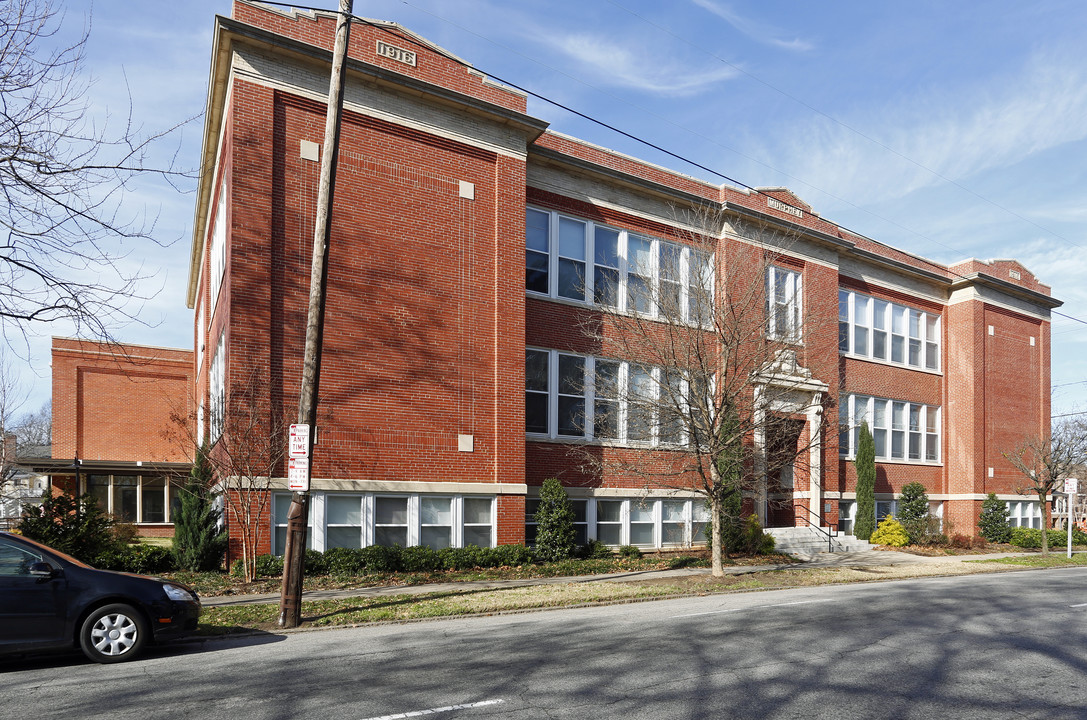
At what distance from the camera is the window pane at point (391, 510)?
17938mm

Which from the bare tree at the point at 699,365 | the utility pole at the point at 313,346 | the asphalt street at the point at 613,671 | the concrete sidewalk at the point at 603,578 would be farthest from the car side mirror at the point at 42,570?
the bare tree at the point at 699,365

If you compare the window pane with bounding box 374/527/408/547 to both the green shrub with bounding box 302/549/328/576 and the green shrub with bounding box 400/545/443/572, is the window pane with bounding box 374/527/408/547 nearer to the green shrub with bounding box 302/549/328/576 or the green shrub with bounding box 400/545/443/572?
the green shrub with bounding box 400/545/443/572

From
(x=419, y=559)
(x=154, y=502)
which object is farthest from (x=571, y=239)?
(x=154, y=502)

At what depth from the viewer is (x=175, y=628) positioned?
30.0 feet

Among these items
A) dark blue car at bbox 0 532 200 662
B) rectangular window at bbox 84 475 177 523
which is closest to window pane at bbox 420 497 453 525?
dark blue car at bbox 0 532 200 662

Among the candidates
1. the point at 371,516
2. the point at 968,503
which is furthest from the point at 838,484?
the point at 371,516

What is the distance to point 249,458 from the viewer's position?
16141mm

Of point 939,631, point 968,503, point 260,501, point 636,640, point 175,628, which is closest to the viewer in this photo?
point 175,628

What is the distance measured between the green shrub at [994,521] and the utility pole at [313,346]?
29.2 m

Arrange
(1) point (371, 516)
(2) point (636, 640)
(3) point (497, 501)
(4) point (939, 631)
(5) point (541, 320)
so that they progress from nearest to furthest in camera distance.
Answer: (2) point (636, 640)
(4) point (939, 631)
(1) point (371, 516)
(3) point (497, 501)
(5) point (541, 320)

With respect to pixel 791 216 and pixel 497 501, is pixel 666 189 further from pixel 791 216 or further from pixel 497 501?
pixel 497 501

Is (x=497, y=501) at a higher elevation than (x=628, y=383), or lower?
lower

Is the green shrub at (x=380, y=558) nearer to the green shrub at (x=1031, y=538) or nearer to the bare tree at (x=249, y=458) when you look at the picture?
the bare tree at (x=249, y=458)

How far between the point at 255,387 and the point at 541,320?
25.6ft
